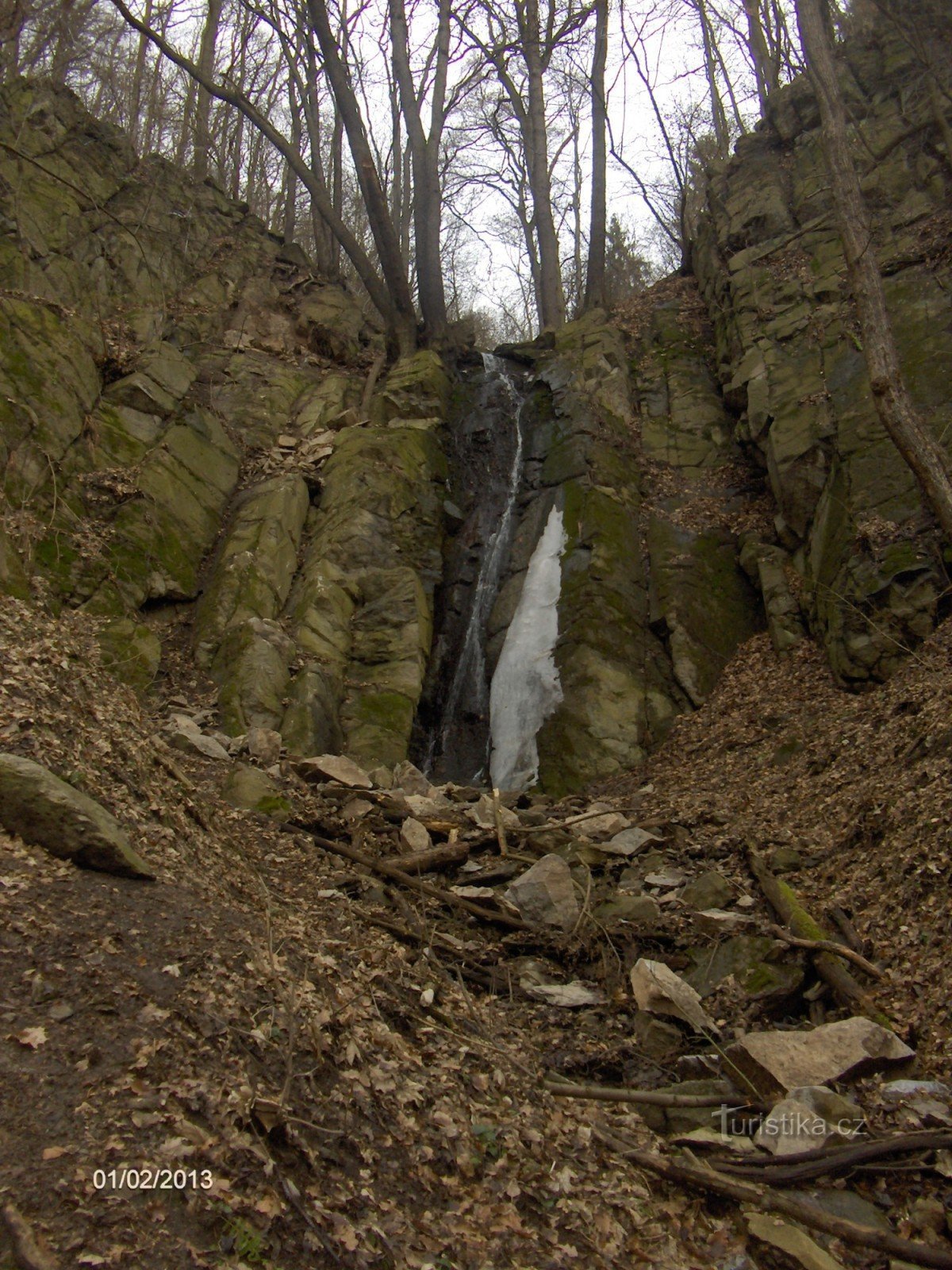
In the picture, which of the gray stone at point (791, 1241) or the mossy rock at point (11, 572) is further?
the mossy rock at point (11, 572)

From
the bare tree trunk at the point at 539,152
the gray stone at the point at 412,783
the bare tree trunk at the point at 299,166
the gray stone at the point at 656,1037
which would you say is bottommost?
the gray stone at the point at 656,1037

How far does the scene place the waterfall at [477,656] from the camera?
460 inches

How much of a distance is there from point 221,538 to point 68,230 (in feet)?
21.3

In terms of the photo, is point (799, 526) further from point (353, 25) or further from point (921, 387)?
point (353, 25)

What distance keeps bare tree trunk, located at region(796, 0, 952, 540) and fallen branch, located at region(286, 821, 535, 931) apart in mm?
6261

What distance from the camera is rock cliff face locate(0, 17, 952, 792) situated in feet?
33.8

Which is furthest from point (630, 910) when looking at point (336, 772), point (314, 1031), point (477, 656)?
point (477, 656)

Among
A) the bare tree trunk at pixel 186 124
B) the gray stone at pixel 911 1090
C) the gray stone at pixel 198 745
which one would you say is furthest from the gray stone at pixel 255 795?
the bare tree trunk at pixel 186 124

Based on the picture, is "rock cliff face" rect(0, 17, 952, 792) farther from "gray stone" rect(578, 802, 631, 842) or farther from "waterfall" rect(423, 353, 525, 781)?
"gray stone" rect(578, 802, 631, 842)

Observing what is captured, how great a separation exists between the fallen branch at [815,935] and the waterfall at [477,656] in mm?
5708

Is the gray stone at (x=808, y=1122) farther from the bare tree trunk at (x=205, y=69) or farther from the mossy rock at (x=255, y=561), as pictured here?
the bare tree trunk at (x=205, y=69)

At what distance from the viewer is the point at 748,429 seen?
13.7 metres

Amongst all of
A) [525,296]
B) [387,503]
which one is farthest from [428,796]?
[525,296]
